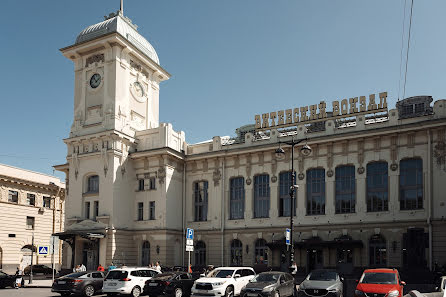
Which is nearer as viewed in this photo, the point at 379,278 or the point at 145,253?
the point at 379,278

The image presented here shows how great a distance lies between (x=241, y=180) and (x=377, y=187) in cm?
1253

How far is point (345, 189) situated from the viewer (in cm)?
3778

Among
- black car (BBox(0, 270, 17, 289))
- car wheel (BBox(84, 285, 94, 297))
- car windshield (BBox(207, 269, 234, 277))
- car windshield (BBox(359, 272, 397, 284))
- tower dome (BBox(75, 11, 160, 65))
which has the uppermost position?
tower dome (BBox(75, 11, 160, 65))

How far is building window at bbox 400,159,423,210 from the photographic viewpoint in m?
34.8

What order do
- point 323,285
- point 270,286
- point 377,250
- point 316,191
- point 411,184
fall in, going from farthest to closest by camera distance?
1. point 316,191
2. point 377,250
3. point 411,184
4. point 270,286
5. point 323,285

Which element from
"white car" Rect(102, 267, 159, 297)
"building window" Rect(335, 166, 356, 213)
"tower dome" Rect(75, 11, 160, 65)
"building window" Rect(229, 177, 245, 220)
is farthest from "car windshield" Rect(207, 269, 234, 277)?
"tower dome" Rect(75, 11, 160, 65)

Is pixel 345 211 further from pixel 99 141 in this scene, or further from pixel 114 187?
pixel 99 141

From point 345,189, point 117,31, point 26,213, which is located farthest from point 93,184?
point 345,189

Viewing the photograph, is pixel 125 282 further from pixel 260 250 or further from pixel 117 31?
pixel 117 31

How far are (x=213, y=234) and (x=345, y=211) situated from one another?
12.8 metres

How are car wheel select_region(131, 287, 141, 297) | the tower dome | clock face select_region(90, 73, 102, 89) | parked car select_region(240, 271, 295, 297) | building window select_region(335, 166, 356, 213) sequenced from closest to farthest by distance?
parked car select_region(240, 271, 295, 297), car wheel select_region(131, 287, 141, 297), building window select_region(335, 166, 356, 213), clock face select_region(90, 73, 102, 89), the tower dome

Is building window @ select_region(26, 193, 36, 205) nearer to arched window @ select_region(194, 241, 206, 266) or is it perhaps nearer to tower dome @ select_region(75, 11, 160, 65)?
tower dome @ select_region(75, 11, 160, 65)

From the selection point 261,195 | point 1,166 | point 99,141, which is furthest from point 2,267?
point 261,195

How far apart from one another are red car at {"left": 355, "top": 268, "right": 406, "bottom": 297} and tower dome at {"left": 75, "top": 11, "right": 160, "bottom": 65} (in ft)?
113
